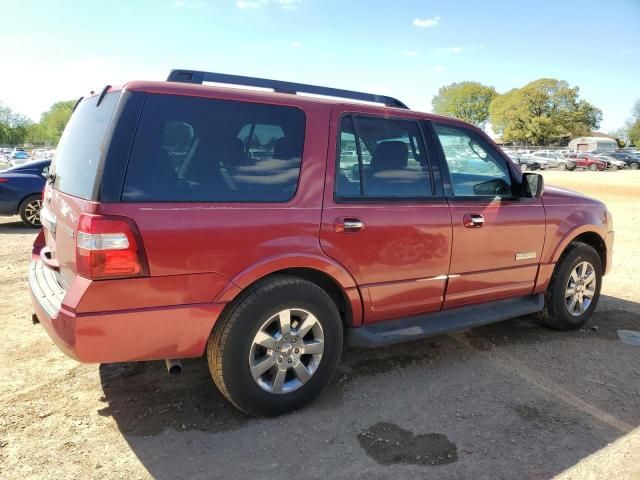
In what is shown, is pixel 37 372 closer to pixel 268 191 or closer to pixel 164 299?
pixel 164 299

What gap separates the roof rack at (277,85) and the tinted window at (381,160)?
0.23 metres

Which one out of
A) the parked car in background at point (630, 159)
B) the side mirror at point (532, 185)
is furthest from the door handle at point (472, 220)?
the parked car in background at point (630, 159)

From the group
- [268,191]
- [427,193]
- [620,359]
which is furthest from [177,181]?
[620,359]

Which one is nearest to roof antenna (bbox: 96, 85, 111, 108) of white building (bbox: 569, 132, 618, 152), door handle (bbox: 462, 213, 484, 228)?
door handle (bbox: 462, 213, 484, 228)

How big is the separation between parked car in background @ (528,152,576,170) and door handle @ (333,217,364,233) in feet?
158

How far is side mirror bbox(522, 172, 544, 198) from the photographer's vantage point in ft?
13.0

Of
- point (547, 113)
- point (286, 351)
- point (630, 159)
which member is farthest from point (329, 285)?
point (547, 113)

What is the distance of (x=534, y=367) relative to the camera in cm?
390

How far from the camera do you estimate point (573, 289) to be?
15.1ft

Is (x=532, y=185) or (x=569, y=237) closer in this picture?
(x=532, y=185)

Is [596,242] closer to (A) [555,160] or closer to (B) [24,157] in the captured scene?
(B) [24,157]

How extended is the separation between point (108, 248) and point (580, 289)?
13.4 ft

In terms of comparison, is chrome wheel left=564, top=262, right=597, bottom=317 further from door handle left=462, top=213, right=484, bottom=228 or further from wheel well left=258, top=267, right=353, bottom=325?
wheel well left=258, top=267, right=353, bottom=325

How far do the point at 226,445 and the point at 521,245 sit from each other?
272cm
